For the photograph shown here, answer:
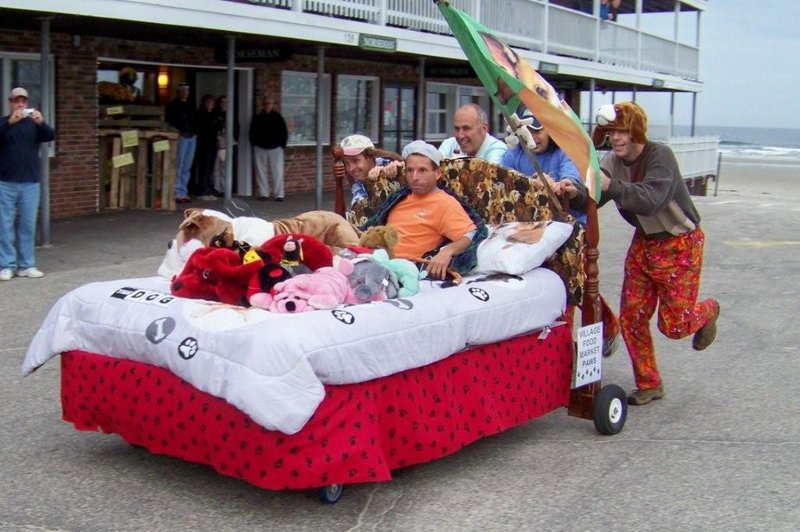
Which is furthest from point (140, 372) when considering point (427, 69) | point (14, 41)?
point (427, 69)

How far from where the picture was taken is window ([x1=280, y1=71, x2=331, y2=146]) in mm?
19719

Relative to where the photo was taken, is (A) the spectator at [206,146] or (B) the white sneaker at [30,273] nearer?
(B) the white sneaker at [30,273]

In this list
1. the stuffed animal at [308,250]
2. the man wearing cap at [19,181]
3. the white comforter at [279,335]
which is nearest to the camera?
the white comforter at [279,335]

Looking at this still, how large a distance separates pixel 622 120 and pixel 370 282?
201cm

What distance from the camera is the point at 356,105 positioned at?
71.9ft

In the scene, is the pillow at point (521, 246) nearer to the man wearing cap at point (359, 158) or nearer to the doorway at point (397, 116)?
the man wearing cap at point (359, 158)

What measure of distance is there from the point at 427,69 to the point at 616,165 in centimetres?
1573

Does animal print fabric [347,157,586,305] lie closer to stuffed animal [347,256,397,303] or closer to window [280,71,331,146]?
stuffed animal [347,256,397,303]

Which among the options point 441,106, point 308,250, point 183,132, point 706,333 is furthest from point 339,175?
point 441,106

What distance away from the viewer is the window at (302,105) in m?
19.7

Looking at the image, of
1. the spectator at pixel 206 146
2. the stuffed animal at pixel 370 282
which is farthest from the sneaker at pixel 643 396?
the spectator at pixel 206 146

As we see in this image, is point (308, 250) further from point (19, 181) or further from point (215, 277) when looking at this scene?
point (19, 181)

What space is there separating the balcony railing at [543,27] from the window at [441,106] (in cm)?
273

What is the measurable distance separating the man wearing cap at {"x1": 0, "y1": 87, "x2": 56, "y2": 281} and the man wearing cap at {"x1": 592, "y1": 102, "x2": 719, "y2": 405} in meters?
6.30
